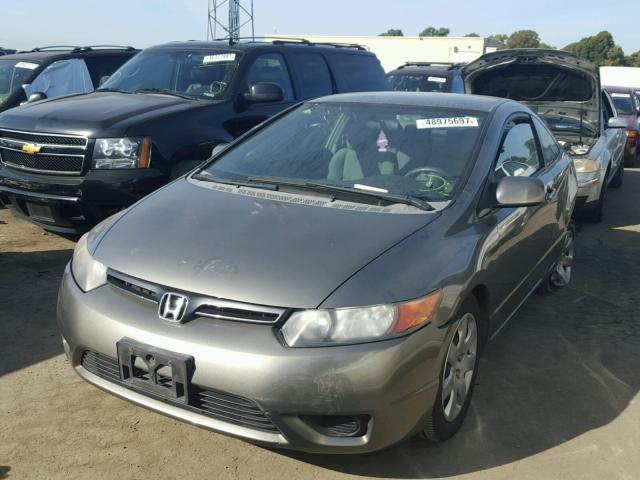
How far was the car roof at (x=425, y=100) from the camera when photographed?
3.93 m

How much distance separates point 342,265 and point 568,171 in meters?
2.96

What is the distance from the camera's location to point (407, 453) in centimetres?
292

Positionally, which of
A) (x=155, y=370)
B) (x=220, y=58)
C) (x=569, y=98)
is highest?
(x=220, y=58)

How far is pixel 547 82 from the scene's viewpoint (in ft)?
28.2

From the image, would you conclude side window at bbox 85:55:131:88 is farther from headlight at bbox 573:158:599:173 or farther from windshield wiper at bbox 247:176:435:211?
headlight at bbox 573:158:599:173

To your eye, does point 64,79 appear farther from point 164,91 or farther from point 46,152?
point 46,152

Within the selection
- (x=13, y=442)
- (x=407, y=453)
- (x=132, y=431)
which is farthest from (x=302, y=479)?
(x=13, y=442)

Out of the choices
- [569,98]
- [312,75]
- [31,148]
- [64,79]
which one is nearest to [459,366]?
[31,148]

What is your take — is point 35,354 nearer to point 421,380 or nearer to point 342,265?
point 342,265

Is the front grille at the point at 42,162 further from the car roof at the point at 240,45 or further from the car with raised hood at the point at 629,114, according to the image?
the car with raised hood at the point at 629,114

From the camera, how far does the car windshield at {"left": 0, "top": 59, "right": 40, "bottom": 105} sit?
8.05 meters

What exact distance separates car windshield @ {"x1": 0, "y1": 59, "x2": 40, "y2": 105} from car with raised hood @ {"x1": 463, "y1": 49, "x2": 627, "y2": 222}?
567 cm

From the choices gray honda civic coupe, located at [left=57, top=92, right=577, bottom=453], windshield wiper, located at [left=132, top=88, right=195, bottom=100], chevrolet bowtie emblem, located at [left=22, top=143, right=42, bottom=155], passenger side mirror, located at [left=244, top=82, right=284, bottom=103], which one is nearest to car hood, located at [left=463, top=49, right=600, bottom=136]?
passenger side mirror, located at [left=244, top=82, right=284, bottom=103]

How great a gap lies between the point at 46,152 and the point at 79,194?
1.84ft
